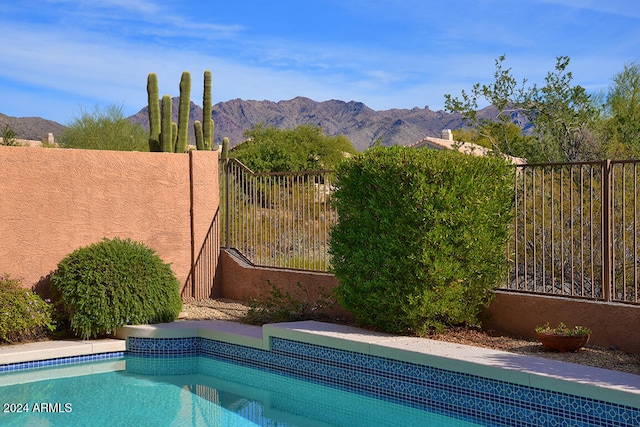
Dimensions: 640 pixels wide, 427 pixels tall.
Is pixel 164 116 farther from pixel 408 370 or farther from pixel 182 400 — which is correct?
pixel 408 370

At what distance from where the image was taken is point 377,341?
7004mm

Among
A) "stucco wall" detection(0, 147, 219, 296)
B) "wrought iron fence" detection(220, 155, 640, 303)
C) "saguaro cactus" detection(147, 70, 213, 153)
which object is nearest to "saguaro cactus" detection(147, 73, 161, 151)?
"saguaro cactus" detection(147, 70, 213, 153)

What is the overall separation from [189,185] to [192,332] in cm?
302

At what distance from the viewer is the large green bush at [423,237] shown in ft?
23.9

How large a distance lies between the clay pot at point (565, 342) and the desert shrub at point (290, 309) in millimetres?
2844

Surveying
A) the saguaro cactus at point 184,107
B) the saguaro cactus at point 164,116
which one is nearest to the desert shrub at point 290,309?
the saguaro cactus at point 164,116

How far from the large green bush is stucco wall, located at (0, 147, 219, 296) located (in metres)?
3.86

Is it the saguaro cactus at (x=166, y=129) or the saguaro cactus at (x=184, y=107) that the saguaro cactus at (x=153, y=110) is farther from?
the saguaro cactus at (x=184, y=107)

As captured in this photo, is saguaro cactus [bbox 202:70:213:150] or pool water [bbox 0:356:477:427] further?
saguaro cactus [bbox 202:70:213:150]

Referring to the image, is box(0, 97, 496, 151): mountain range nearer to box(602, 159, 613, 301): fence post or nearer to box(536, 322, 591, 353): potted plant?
box(602, 159, 613, 301): fence post

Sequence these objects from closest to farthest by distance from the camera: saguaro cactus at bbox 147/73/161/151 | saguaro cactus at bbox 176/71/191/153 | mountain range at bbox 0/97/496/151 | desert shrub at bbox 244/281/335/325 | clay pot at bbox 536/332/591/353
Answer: clay pot at bbox 536/332/591/353 < desert shrub at bbox 244/281/335/325 < saguaro cactus at bbox 176/71/191/153 < saguaro cactus at bbox 147/73/161/151 < mountain range at bbox 0/97/496/151

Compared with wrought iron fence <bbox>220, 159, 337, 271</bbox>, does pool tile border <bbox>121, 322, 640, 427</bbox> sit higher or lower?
lower

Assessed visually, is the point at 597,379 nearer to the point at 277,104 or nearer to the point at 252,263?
the point at 252,263

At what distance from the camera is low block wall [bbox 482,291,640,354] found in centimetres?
677
